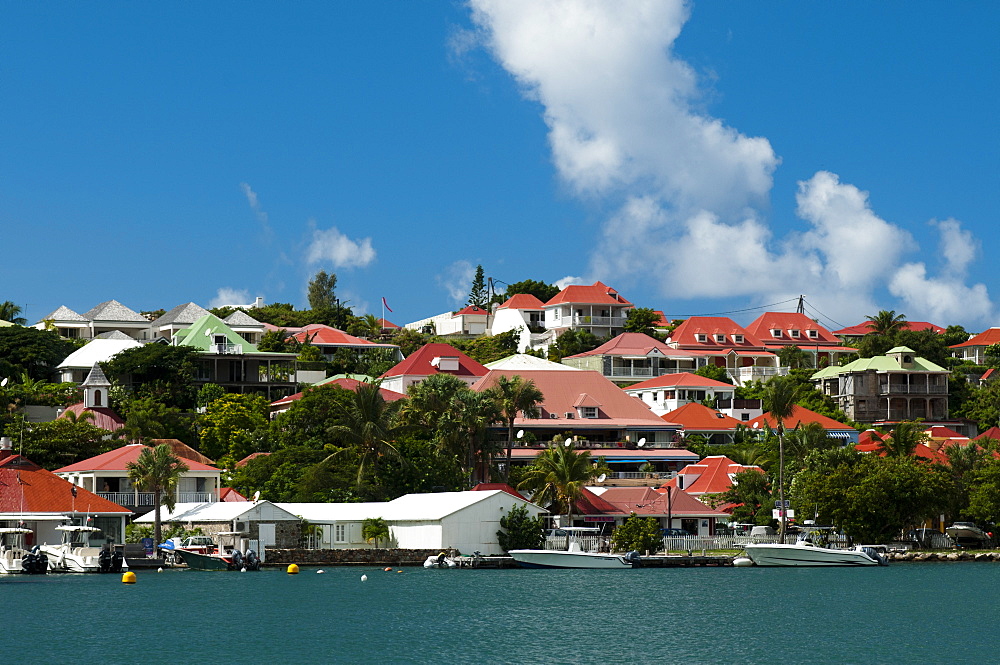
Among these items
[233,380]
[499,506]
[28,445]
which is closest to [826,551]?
[499,506]

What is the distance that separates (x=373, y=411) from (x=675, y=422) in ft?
99.9

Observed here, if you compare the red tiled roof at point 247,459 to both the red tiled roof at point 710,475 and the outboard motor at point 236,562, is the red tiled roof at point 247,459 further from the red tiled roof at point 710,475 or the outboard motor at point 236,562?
the red tiled roof at point 710,475

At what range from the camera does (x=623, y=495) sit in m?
83.8

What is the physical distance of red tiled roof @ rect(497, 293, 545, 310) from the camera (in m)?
154

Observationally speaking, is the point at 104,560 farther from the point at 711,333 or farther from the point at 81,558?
the point at 711,333

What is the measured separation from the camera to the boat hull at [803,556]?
243 feet

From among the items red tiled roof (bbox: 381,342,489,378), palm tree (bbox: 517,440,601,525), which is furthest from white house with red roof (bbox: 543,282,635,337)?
palm tree (bbox: 517,440,601,525)

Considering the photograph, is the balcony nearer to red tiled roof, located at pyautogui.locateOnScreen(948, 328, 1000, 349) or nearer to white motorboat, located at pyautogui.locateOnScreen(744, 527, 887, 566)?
white motorboat, located at pyautogui.locateOnScreen(744, 527, 887, 566)

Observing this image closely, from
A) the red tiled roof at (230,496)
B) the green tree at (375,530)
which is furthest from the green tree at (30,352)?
the green tree at (375,530)

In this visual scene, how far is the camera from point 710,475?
89.7 m

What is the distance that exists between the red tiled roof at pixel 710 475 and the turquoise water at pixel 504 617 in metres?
17.2

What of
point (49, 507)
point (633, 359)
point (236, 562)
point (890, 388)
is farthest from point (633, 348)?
point (49, 507)

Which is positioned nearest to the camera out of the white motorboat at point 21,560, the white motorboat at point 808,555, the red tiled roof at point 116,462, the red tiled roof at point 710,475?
the white motorboat at point 21,560

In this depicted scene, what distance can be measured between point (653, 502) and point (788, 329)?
71143 mm
